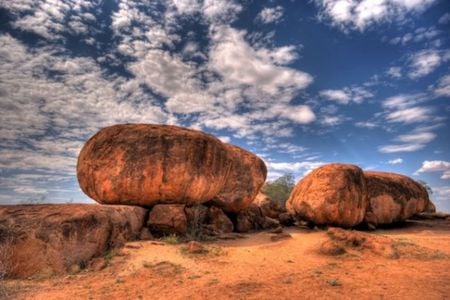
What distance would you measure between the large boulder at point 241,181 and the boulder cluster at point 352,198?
86.9 inches

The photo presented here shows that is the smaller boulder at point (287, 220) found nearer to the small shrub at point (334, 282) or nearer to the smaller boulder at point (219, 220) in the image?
the smaller boulder at point (219, 220)

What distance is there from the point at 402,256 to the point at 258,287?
5.13 meters

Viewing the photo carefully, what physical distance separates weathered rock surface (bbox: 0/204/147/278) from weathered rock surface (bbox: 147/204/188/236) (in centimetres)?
→ 204

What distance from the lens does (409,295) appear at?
6074mm

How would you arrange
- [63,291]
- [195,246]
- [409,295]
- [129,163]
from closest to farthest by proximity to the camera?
[409,295], [63,291], [195,246], [129,163]

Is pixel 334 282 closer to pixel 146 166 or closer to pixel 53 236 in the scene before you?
pixel 53 236

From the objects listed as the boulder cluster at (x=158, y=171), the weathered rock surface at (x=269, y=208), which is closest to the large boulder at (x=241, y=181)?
the boulder cluster at (x=158, y=171)

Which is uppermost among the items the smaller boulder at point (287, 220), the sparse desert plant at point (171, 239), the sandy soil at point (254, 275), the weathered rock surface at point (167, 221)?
the smaller boulder at point (287, 220)

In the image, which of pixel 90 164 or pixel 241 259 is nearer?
pixel 241 259

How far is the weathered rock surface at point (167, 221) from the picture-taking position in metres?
11.3

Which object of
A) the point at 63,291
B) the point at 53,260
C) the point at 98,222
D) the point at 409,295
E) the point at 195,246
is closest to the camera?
the point at 409,295

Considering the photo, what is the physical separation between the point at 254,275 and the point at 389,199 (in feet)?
36.5

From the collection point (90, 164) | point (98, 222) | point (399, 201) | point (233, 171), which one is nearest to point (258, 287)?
point (98, 222)

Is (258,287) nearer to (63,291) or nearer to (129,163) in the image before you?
(63,291)
